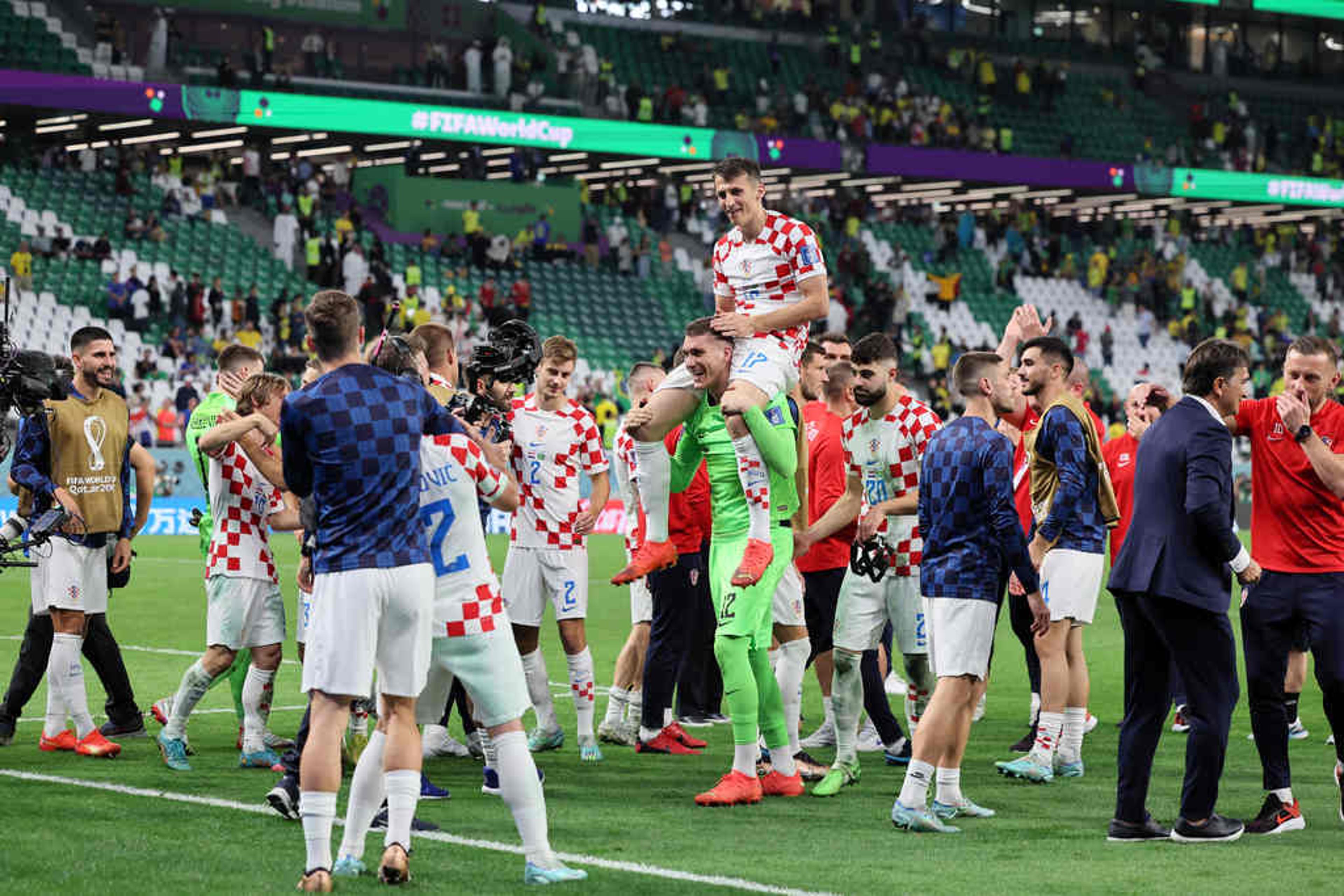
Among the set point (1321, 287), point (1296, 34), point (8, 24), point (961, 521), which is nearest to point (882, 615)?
point (961, 521)

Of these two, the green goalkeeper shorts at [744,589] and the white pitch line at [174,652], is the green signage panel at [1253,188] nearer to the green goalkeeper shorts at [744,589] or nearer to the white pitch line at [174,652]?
the white pitch line at [174,652]

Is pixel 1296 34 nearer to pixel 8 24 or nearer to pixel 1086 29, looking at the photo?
pixel 1086 29

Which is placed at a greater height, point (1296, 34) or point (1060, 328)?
point (1296, 34)

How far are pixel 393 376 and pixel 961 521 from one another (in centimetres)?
284

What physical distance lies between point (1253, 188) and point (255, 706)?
44.8 metres

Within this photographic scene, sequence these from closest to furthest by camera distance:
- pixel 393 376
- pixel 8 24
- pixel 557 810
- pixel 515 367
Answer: pixel 393 376, pixel 515 367, pixel 557 810, pixel 8 24

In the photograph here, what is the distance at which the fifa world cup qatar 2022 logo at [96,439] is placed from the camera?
986 centimetres

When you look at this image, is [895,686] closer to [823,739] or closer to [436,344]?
[823,739]

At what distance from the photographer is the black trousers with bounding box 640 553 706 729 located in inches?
400

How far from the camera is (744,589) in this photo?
8375 mm

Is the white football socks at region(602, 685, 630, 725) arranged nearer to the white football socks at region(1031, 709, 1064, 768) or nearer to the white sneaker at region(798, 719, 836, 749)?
the white sneaker at region(798, 719, 836, 749)

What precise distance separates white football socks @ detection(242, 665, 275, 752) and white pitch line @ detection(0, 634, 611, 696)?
3.77 meters

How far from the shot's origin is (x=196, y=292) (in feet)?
109

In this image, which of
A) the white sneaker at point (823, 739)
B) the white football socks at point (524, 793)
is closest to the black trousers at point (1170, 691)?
the white football socks at point (524, 793)
